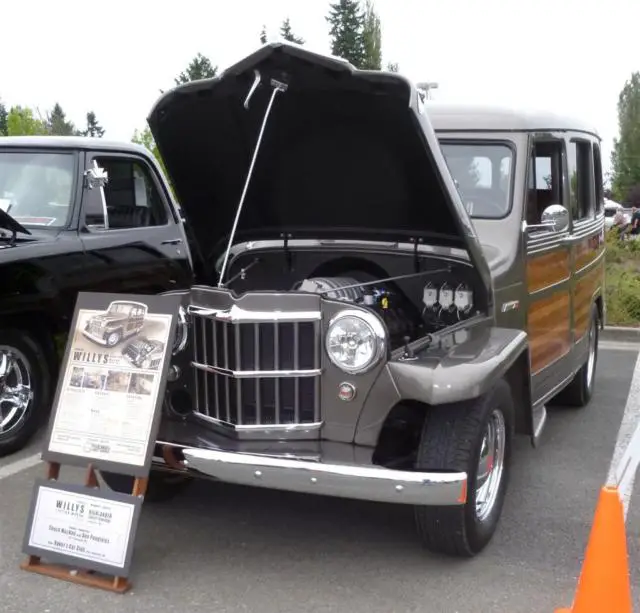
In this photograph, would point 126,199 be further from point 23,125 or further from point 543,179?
point 23,125

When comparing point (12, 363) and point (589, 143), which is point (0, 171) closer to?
point (12, 363)

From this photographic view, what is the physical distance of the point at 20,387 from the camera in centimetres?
518

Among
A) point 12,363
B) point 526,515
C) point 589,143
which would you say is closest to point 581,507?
point 526,515

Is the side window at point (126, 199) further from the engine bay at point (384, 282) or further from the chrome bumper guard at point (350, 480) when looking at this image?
the chrome bumper guard at point (350, 480)

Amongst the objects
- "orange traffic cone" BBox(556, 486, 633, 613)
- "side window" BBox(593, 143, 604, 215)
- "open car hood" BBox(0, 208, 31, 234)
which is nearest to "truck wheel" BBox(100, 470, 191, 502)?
"open car hood" BBox(0, 208, 31, 234)

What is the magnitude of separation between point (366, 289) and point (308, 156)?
0.79m

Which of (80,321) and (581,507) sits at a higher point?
(80,321)

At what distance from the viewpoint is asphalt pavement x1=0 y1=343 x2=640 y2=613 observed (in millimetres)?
3334

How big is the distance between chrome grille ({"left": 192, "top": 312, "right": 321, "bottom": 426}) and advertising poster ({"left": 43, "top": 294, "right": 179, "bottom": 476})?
266mm

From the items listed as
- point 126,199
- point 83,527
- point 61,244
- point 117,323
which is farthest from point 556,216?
point 126,199

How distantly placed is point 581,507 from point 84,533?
258 cm

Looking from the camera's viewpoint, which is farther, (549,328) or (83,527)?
(549,328)

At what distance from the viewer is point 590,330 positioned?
6.64 meters

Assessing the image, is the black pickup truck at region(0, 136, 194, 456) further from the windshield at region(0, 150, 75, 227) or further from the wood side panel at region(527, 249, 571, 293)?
the wood side panel at region(527, 249, 571, 293)
